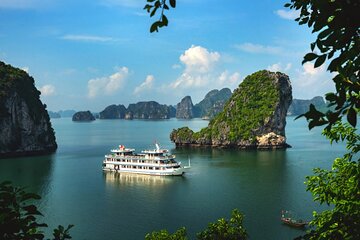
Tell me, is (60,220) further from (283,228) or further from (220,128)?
(220,128)

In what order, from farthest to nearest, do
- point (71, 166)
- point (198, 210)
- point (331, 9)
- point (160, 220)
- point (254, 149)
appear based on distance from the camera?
point (254, 149)
point (71, 166)
point (198, 210)
point (160, 220)
point (331, 9)

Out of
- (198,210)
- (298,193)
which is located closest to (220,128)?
(298,193)

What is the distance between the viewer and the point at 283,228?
1276 inches

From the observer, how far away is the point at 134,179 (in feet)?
194

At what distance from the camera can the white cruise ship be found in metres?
61.3

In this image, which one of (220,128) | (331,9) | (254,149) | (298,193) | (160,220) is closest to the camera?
(331,9)

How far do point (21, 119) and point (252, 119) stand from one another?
212 feet

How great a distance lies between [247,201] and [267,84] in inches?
3145

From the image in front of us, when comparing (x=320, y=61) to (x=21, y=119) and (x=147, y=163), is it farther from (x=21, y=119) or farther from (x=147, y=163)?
(x=21, y=119)

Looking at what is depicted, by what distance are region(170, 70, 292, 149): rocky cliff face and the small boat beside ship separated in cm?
6377

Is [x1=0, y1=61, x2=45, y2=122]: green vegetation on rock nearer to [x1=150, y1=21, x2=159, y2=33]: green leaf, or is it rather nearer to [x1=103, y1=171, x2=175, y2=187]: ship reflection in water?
[x1=103, y1=171, x2=175, y2=187]: ship reflection in water

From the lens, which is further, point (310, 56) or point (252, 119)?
point (252, 119)

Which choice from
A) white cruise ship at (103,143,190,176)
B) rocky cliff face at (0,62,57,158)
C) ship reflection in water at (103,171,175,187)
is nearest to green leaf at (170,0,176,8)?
ship reflection in water at (103,171,175,187)

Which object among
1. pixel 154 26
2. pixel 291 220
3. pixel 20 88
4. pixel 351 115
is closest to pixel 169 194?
pixel 291 220
